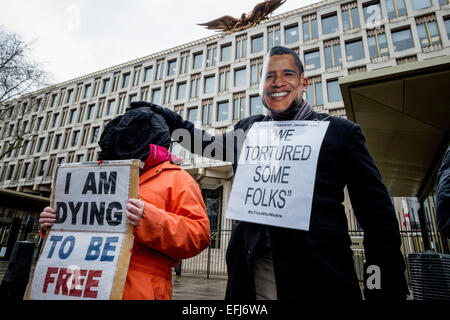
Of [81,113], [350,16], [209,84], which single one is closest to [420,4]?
[350,16]

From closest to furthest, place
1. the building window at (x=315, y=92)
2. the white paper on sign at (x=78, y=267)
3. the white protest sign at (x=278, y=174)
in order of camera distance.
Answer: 1. the white protest sign at (x=278, y=174)
2. the white paper on sign at (x=78, y=267)
3. the building window at (x=315, y=92)

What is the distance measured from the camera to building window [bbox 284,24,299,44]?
71.4 ft

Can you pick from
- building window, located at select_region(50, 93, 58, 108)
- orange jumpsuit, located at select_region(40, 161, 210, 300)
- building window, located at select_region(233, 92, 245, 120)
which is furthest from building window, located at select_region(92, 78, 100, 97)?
orange jumpsuit, located at select_region(40, 161, 210, 300)

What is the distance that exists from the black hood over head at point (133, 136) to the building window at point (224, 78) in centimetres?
2154

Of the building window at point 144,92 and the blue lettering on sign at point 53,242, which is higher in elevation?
the building window at point 144,92

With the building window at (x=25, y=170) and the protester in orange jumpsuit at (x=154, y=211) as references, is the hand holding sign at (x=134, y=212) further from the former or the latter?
the building window at (x=25, y=170)

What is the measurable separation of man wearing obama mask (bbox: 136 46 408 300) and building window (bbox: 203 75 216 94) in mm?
22651

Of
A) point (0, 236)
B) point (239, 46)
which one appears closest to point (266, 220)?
point (0, 236)

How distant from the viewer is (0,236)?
1550cm

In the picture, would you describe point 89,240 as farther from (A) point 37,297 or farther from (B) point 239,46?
(B) point 239,46

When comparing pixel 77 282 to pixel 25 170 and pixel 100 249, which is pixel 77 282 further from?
pixel 25 170

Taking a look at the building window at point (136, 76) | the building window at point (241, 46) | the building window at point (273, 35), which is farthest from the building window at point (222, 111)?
the building window at point (136, 76)

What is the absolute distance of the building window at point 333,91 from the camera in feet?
61.3

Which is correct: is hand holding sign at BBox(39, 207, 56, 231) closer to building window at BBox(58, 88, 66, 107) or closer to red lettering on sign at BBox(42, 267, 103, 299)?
red lettering on sign at BBox(42, 267, 103, 299)
